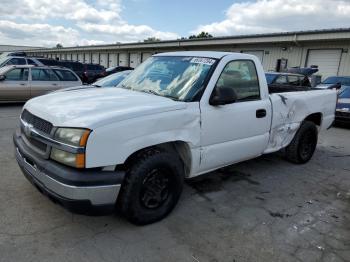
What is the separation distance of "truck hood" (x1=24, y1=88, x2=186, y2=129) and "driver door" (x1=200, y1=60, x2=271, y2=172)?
1.80ft

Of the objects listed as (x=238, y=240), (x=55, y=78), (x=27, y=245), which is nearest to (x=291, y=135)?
(x=238, y=240)

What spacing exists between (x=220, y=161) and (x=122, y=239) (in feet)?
5.15

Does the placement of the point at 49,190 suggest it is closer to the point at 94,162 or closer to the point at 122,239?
the point at 94,162

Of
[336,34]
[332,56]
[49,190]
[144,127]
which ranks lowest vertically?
[49,190]

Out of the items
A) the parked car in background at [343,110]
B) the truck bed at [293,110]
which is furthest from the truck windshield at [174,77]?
the parked car in background at [343,110]

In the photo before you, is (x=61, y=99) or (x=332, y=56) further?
(x=332, y=56)

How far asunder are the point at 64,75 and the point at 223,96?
1070 centimetres

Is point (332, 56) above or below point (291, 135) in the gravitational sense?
above

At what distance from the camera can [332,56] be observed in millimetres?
18031

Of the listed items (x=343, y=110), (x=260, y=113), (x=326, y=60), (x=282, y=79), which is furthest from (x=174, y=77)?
(x=326, y=60)

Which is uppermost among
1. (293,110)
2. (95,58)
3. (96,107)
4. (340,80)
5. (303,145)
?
(95,58)

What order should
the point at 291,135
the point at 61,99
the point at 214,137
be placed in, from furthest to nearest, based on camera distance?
the point at 291,135 < the point at 214,137 < the point at 61,99

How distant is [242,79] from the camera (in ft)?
13.6

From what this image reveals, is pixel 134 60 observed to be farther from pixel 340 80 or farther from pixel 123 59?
pixel 340 80
